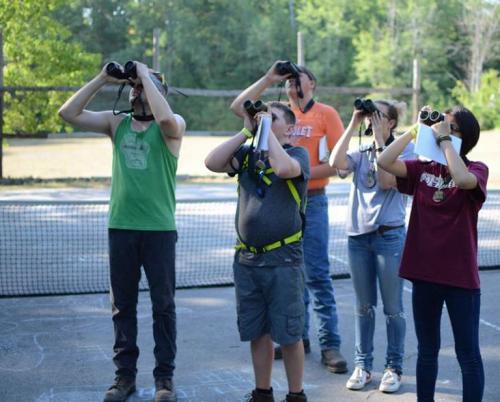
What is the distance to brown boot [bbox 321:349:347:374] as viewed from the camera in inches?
227

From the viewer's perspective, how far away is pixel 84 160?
31203mm

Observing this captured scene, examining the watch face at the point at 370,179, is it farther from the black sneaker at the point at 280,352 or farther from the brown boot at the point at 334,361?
the black sneaker at the point at 280,352

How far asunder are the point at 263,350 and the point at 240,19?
64.1 m

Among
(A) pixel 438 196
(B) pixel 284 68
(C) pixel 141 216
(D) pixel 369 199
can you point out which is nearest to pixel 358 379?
(D) pixel 369 199

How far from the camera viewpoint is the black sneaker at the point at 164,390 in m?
5.11

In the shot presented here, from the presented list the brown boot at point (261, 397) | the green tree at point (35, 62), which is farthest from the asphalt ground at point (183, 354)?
the green tree at point (35, 62)

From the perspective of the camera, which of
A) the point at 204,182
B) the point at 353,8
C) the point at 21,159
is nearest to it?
the point at 204,182

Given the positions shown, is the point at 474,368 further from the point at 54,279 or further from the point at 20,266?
the point at 20,266

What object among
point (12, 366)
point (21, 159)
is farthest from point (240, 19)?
point (12, 366)

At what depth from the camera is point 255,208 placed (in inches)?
189

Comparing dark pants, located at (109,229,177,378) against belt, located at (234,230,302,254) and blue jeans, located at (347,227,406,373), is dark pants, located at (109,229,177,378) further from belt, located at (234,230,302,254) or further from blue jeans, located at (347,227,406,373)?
blue jeans, located at (347,227,406,373)

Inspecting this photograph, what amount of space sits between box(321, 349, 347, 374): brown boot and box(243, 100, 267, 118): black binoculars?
6.64 feet

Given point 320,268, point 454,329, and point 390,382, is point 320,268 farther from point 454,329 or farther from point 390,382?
point 454,329

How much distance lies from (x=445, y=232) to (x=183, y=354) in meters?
2.55
